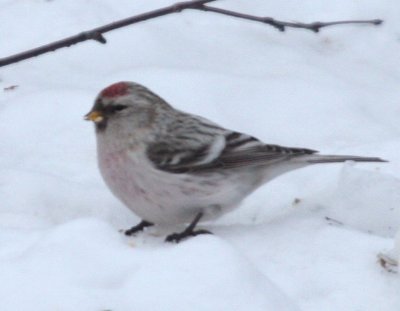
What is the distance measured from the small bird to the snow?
110 millimetres

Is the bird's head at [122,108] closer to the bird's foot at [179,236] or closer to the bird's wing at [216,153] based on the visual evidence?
the bird's wing at [216,153]

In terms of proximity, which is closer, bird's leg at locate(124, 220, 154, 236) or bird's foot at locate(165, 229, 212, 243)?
bird's foot at locate(165, 229, 212, 243)

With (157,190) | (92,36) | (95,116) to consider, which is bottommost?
(157,190)

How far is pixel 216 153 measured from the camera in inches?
173

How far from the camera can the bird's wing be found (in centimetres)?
429

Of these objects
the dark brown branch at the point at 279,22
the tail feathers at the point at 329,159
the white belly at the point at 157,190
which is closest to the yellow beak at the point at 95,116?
Result: the white belly at the point at 157,190

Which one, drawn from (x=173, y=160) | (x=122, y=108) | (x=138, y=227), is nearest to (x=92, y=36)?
(x=122, y=108)

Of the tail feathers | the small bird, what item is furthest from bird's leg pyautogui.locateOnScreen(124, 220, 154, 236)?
the tail feathers

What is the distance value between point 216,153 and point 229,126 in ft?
2.88

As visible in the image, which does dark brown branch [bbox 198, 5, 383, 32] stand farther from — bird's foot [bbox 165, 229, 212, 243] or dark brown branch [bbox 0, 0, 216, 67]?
bird's foot [bbox 165, 229, 212, 243]

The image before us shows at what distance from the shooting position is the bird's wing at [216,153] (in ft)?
14.1

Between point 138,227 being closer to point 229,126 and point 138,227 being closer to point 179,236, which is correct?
point 179,236

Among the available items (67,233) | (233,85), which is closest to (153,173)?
(67,233)

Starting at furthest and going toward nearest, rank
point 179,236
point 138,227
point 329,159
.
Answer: point 329,159 < point 138,227 < point 179,236
